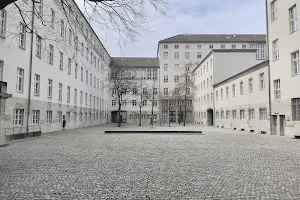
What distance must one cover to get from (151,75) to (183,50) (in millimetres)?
12228

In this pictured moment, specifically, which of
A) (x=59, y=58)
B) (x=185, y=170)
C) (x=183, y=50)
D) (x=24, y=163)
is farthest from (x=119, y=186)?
(x=183, y=50)

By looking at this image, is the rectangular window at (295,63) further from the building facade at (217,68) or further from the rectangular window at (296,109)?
the building facade at (217,68)

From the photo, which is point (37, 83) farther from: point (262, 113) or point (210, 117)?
point (210, 117)

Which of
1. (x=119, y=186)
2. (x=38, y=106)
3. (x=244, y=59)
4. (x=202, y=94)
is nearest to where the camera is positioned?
(x=119, y=186)

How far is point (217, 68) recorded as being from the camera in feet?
145

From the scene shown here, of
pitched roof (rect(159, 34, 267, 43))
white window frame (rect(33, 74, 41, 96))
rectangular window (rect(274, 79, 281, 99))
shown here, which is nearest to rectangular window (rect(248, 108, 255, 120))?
rectangular window (rect(274, 79, 281, 99))

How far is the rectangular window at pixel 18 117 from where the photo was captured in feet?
64.9

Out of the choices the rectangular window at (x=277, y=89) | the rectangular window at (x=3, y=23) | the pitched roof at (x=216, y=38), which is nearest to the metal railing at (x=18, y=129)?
the rectangular window at (x=3, y=23)

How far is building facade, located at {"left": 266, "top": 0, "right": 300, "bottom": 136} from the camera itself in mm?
20406

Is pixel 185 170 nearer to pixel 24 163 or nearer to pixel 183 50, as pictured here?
pixel 24 163

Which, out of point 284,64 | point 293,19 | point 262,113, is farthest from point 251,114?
point 293,19

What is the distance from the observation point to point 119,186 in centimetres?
632

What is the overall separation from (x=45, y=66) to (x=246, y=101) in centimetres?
2165

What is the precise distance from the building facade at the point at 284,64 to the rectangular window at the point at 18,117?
20.8 meters
